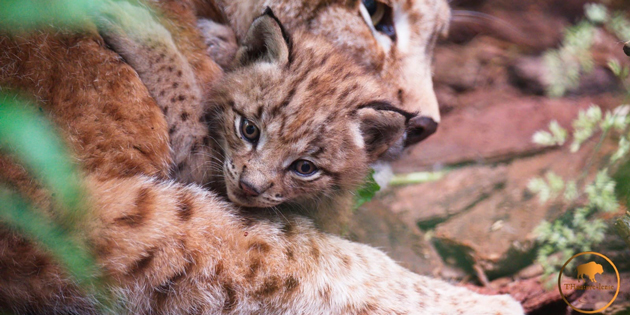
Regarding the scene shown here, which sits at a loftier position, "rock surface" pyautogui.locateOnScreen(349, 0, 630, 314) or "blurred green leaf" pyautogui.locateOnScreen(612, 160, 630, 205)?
"blurred green leaf" pyautogui.locateOnScreen(612, 160, 630, 205)

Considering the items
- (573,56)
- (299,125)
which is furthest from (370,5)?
(573,56)

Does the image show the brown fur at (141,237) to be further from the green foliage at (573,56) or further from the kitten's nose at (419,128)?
the green foliage at (573,56)

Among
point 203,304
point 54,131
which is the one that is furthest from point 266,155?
point 54,131

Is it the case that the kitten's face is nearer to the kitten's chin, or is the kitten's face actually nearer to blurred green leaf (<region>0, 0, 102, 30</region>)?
the kitten's chin

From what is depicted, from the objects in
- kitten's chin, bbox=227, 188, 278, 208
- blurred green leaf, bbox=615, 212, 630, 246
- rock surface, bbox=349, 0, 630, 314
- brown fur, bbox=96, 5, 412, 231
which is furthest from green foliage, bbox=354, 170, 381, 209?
blurred green leaf, bbox=615, 212, 630, 246

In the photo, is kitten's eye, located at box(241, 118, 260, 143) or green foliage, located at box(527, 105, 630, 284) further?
green foliage, located at box(527, 105, 630, 284)

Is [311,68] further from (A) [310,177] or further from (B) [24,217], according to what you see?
(B) [24,217]

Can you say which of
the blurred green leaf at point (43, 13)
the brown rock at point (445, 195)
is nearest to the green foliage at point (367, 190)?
the brown rock at point (445, 195)
